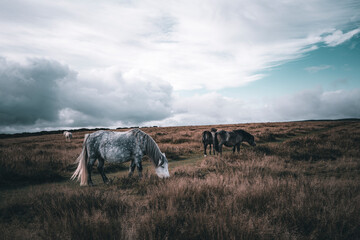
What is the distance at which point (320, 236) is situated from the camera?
2.90m

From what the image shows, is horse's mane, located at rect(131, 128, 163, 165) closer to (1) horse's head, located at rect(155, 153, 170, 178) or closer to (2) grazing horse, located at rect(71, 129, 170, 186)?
(2) grazing horse, located at rect(71, 129, 170, 186)

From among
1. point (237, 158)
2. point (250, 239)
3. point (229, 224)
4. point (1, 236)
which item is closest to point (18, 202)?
point (1, 236)

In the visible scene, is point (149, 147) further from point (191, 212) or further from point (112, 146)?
point (191, 212)

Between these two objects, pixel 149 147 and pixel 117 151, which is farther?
pixel 149 147

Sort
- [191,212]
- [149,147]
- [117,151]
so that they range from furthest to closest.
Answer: [149,147] < [117,151] < [191,212]

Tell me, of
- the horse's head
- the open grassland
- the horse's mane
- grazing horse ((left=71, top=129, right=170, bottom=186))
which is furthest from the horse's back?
the horse's head

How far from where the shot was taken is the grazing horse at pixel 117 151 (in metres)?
6.53

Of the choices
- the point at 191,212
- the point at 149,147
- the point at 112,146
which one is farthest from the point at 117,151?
the point at 191,212

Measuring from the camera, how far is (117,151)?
21.3ft

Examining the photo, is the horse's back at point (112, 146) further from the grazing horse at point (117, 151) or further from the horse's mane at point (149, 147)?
the horse's mane at point (149, 147)

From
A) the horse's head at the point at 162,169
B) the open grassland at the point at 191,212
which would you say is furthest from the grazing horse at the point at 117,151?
the open grassland at the point at 191,212

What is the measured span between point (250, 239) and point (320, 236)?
4.49 feet

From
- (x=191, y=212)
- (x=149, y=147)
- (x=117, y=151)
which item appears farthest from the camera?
(x=149, y=147)

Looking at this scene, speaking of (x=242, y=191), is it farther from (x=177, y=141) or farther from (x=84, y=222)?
(x=177, y=141)
